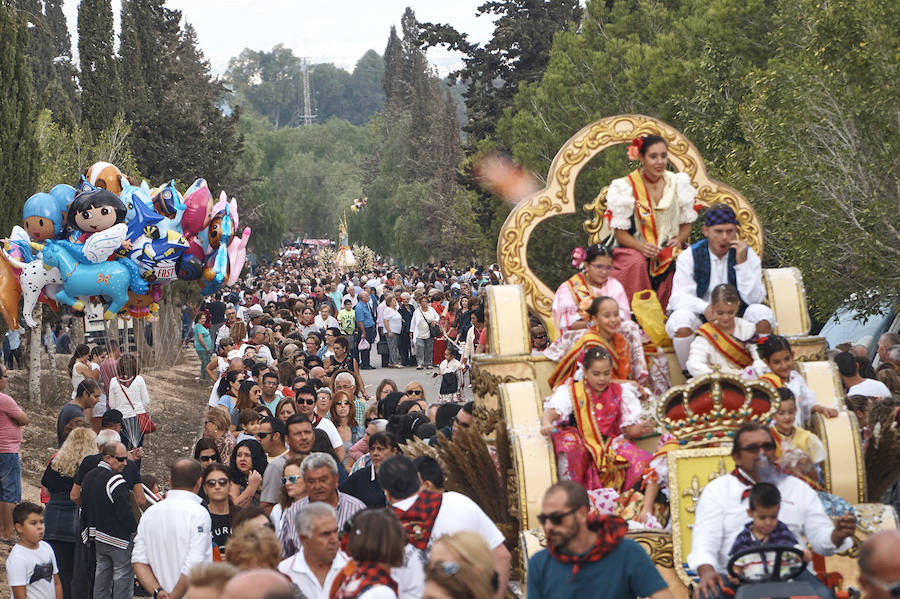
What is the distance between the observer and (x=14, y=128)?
20766 millimetres

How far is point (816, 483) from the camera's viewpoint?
883 cm

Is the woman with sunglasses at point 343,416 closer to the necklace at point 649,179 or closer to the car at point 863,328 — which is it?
the necklace at point 649,179

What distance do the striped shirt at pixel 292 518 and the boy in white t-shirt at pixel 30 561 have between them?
2803mm

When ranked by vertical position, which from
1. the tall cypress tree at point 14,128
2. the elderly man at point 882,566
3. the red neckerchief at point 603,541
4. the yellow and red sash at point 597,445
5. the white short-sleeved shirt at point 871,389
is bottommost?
the elderly man at point 882,566

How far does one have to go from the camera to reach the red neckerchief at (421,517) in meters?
7.36

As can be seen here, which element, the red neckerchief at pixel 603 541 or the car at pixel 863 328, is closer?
the red neckerchief at pixel 603 541

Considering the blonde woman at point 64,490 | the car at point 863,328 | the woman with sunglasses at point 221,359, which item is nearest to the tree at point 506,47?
the car at point 863,328

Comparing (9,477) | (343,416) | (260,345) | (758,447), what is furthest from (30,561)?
(260,345)

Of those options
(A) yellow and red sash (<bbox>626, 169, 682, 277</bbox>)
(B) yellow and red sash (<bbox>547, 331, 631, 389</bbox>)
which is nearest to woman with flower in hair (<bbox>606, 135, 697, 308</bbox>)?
(A) yellow and red sash (<bbox>626, 169, 682, 277</bbox>)

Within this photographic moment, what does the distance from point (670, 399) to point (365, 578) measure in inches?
130

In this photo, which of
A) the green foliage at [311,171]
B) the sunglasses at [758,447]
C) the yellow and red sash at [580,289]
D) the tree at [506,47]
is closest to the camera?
the sunglasses at [758,447]

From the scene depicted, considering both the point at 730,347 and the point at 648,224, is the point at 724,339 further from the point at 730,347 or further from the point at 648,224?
the point at 648,224

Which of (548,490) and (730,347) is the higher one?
(730,347)

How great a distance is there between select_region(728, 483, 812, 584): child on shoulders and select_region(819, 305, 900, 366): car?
13.6 metres
